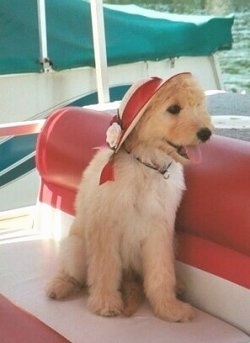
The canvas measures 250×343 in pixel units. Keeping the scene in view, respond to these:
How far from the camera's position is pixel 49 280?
206cm

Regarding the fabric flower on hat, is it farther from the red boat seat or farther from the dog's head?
the red boat seat

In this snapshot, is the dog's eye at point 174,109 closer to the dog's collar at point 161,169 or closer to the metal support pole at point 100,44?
the dog's collar at point 161,169

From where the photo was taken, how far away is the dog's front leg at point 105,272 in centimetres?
185

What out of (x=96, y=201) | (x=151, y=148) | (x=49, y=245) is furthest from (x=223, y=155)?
(x=49, y=245)

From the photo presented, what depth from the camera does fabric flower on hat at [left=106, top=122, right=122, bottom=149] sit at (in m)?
1.79

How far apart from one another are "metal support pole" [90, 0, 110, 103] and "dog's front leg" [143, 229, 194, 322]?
155cm

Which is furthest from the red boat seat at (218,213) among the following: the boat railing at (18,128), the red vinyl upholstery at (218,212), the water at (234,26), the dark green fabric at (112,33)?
the dark green fabric at (112,33)

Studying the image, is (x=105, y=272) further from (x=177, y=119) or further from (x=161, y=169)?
(x=177, y=119)

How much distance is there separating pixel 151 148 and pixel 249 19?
1.87 metres

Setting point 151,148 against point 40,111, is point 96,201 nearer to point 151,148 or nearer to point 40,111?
point 151,148

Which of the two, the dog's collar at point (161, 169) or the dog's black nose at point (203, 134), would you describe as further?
the dog's collar at point (161, 169)

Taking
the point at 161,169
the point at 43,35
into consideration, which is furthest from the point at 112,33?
the point at 161,169

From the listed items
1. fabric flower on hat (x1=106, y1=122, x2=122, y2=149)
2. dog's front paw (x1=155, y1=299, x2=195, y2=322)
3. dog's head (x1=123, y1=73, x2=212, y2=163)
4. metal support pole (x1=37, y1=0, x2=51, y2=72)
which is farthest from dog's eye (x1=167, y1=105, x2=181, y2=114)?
metal support pole (x1=37, y1=0, x2=51, y2=72)

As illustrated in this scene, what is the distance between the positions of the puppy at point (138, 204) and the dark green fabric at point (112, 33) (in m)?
2.02
